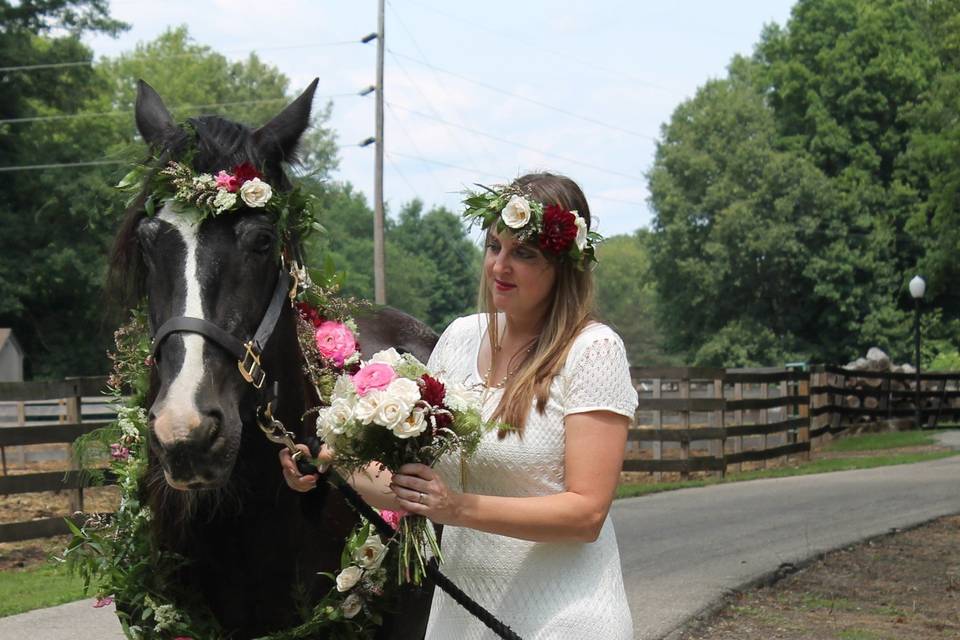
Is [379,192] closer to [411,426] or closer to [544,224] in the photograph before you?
[544,224]

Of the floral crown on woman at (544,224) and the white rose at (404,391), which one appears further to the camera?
the floral crown on woman at (544,224)

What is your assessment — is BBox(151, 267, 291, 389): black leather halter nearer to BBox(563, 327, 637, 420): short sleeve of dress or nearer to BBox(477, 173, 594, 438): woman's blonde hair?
BBox(477, 173, 594, 438): woman's blonde hair

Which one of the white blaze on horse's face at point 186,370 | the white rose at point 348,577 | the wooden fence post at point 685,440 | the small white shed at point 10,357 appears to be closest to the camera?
the white blaze on horse's face at point 186,370

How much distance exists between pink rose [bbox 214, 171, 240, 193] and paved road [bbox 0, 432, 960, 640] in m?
3.95

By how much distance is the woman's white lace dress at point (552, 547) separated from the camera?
Result: 2.95 meters

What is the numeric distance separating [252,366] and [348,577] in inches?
32.4

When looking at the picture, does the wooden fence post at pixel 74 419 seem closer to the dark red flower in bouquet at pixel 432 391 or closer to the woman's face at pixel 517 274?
the woman's face at pixel 517 274

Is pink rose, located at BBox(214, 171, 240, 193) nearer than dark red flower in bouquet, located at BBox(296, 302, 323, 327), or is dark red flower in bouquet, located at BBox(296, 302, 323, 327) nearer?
pink rose, located at BBox(214, 171, 240, 193)

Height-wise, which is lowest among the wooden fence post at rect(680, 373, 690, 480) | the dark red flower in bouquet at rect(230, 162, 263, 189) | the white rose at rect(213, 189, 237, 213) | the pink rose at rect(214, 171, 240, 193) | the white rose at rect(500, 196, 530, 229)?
the wooden fence post at rect(680, 373, 690, 480)

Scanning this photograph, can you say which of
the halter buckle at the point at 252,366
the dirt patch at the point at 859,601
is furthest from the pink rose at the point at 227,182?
the dirt patch at the point at 859,601

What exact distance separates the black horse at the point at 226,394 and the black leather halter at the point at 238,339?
1 centimetres

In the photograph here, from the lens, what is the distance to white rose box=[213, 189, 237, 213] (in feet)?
10.1

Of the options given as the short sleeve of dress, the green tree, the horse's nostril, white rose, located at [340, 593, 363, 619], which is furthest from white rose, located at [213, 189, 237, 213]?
the green tree

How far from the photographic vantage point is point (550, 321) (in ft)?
10.1
